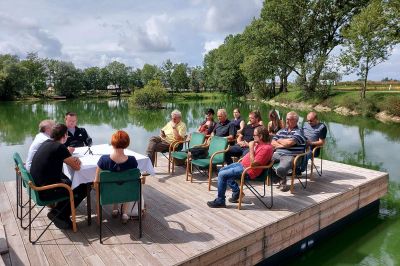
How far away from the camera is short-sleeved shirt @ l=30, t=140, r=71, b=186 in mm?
3869

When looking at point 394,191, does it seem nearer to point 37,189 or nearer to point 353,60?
point 37,189

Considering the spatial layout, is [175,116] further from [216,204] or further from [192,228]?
[192,228]

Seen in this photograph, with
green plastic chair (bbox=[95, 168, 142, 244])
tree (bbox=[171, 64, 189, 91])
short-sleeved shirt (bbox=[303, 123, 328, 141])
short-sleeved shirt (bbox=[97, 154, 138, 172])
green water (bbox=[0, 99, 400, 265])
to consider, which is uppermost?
tree (bbox=[171, 64, 189, 91])

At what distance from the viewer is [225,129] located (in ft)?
24.1

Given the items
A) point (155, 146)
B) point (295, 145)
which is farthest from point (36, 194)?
point (295, 145)

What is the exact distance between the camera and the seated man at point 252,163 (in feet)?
16.0

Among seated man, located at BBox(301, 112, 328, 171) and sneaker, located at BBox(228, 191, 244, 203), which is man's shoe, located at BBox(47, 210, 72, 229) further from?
seated man, located at BBox(301, 112, 328, 171)

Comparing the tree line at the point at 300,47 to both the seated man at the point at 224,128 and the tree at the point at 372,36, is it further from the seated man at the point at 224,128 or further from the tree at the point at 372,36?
the seated man at the point at 224,128

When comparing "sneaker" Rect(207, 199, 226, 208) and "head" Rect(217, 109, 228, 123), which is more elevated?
"head" Rect(217, 109, 228, 123)

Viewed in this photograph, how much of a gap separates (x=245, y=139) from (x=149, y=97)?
31027mm

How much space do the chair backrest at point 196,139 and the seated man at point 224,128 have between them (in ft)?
1.95

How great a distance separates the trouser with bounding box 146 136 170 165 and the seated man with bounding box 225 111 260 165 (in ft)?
4.72

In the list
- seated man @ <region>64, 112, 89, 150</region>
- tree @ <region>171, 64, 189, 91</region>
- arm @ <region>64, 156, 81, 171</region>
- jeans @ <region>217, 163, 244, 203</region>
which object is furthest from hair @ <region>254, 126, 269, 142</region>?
tree @ <region>171, 64, 189, 91</region>

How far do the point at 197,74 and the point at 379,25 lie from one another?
166ft
